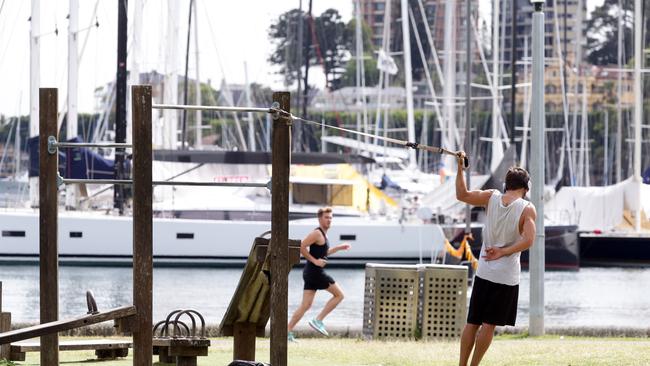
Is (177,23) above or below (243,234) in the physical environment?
above

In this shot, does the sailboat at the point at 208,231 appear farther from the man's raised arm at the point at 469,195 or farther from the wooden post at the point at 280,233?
the wooden post at the point at 280,233

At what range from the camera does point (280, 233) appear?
34.0 feet

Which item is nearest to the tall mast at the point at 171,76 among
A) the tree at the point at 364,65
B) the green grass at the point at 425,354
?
the green grass at the point at 425,354

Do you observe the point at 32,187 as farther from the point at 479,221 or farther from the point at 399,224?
the point at 479,221

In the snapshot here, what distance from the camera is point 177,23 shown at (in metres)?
50.2

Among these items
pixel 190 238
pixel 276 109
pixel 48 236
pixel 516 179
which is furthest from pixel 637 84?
pixel 276 109

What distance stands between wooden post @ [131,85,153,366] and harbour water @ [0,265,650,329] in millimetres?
14417

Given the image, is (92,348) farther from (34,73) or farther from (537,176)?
(34,73)

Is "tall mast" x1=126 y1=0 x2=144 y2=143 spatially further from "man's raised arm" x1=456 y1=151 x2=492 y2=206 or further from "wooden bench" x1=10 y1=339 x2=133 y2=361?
"man's raised arm" x1=456 y1=151 x2=492 y2=206

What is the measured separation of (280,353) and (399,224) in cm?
3775

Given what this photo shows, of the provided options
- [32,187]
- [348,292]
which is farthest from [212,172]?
[348,292]

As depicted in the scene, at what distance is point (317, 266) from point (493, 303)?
6.17 metres

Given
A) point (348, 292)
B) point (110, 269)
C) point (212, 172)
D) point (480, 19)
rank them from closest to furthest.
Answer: point (348, 292) < point (110, 269) < point (212, 172) < point (480, 19)

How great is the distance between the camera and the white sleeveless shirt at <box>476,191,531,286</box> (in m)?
10.8
